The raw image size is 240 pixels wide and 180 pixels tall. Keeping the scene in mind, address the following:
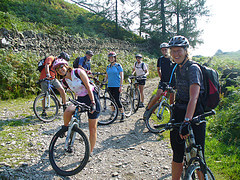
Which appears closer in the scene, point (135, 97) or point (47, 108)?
point (47, 108)

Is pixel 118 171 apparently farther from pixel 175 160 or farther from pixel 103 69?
pixel 103 69

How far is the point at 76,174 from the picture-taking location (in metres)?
3.69

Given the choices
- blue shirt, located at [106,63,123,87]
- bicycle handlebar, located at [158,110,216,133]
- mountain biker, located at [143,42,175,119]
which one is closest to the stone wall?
blue shirt, located at [106,63,123,87]

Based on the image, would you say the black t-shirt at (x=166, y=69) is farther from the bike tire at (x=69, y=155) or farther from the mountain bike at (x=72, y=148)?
the bike tire at (x=69, y=155)

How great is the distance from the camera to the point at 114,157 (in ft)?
14.8

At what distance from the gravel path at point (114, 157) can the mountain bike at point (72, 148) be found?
7.3 inches

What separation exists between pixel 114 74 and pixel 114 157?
3.13 meters

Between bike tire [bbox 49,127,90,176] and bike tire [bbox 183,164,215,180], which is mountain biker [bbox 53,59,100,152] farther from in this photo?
bike tire [bbox 183,164,215,180]

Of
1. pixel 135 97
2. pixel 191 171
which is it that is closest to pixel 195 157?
pixel 191 171

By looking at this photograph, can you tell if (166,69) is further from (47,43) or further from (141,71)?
(47,43)

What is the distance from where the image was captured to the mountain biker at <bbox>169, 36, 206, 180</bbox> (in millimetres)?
2299

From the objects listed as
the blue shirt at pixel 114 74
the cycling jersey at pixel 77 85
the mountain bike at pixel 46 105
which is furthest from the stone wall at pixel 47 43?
the cycling jersey at pixel 77 85

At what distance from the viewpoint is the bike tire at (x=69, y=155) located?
3.56 metres

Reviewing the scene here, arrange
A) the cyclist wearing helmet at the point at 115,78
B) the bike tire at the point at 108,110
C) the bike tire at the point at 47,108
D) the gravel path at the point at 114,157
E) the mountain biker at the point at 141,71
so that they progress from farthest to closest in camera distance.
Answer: the mountain biker at the point at 141,71 → the bike tire at the point at 108,110 → the cyclist wearing helmet at the point at 115,78 → the bike tire at the point at 47,108 → the gravel path at the point at 114,157
